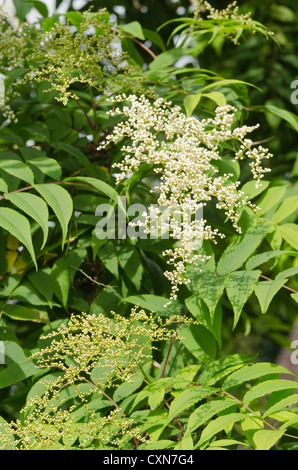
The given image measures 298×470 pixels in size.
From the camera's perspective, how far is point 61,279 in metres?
1.78

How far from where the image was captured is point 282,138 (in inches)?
147

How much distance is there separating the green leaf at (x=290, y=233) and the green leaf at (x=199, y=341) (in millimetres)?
372

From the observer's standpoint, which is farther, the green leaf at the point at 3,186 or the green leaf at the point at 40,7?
the green leaf at the point at 40,7

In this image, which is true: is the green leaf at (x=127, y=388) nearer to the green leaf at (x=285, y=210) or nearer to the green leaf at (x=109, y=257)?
the green leaf at (x=109, y=257)

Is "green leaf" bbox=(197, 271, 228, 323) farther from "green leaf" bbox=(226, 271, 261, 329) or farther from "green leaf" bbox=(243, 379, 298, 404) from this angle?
"green leaf" bbox=(243, 379, 298, 404)

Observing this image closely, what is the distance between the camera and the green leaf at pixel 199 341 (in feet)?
5.19

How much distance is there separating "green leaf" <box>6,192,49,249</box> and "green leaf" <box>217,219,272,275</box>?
1.65 feet

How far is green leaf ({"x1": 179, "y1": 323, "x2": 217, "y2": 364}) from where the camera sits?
1583 mm

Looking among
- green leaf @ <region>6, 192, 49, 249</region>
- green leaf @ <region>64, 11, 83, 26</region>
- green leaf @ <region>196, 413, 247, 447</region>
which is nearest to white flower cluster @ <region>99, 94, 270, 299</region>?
green leaf @ <region>6, 192, 49, 249</region>

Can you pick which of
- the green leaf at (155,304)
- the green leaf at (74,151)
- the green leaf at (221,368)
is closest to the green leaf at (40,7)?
the green leaf at (74,151)

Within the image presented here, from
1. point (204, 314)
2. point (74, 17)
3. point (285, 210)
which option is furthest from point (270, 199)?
point (74, 17)

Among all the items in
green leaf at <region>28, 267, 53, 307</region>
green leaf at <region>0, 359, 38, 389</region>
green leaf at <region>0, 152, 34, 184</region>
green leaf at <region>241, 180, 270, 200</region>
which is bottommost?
green leaf at <region>0, 359, 38, 389</region>
